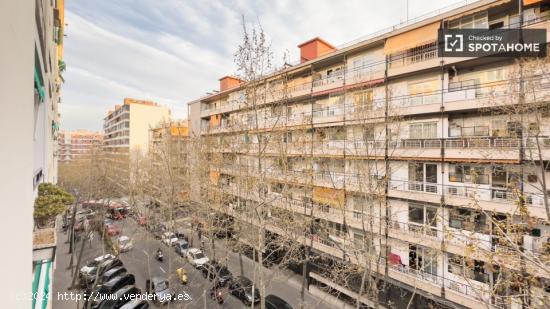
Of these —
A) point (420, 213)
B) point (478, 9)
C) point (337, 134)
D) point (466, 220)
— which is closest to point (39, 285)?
point (337, 134)

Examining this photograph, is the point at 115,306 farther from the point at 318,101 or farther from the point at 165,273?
the point at 318,101

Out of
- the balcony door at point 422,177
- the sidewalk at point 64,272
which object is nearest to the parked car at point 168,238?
the sidewalk at point 64,272

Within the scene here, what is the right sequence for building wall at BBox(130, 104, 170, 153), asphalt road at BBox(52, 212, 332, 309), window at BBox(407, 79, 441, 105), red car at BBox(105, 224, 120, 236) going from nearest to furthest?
window at BBox(407, 79, 441, 105), asphalt road at BBox(52, 212, 332, 309), red car at BBox(105, 224, 120, 236), building wall at BBox(130, 104, 170, 153)

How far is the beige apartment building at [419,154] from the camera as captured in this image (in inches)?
365

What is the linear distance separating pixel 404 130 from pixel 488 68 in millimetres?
4252

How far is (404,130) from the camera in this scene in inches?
507

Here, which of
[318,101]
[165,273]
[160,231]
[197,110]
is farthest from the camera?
[197,110]

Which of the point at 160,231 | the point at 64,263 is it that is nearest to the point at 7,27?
the point at 160,231

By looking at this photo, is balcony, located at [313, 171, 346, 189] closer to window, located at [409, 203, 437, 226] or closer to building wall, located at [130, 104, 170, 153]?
window, located at [409, 203, 437, 226]

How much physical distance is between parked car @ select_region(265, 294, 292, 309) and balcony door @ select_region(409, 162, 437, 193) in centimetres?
959

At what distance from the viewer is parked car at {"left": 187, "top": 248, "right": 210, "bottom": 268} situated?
17891mm

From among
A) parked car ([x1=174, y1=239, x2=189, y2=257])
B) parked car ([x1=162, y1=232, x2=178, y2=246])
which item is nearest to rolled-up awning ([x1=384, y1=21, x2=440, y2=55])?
parked car ([x1=162, y1=232, x2=178, y2=246])

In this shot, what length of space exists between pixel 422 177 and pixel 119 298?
712 inches

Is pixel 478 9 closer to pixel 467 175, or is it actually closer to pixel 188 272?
pixel 467 175
